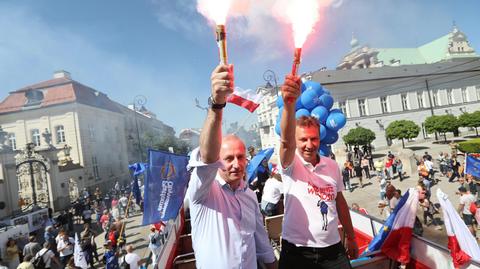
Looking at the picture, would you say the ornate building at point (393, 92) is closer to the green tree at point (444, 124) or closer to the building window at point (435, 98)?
the building window at point (435, 98)

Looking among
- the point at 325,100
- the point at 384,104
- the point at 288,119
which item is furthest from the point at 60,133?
the point at 384,104

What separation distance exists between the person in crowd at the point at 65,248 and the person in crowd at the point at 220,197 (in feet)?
31.1

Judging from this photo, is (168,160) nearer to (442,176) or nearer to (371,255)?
(371,255)

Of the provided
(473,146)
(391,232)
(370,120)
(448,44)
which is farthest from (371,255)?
(448,44)

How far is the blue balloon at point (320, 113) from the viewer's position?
293 inches

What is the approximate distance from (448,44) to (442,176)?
66.6 metres

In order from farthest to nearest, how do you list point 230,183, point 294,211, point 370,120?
1. point 370,120
2. point 294,211
3. point 230,183

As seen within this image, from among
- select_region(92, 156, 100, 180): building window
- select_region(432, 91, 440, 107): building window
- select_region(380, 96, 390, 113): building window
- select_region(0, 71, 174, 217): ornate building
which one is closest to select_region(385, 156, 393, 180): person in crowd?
select_region(0, 71, 174, 217): ornate building

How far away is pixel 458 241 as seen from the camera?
109 inches

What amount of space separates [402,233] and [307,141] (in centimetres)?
177

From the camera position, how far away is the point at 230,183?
2.20m

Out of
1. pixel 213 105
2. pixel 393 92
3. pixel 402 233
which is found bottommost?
pixel 402 233

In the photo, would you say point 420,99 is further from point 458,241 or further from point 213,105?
point 213,105

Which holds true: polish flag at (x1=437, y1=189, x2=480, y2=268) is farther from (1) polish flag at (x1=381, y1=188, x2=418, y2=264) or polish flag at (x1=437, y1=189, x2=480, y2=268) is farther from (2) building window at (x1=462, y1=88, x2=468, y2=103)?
(2) building window at (x1=462, y1=88, x2=468, y2=103)
